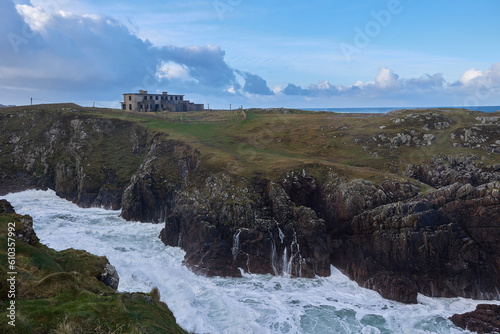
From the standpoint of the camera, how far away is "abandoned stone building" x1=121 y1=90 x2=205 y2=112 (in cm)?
11381

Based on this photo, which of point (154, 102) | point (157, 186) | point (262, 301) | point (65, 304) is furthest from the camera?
point (154, 102)

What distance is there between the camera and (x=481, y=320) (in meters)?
30.5

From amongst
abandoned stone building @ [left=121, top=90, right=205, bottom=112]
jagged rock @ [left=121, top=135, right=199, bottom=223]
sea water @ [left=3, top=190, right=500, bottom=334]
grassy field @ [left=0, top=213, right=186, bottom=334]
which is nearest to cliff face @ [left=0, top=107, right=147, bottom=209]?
jagged rock @ [left=121, top=135, right=199, bottom=223]

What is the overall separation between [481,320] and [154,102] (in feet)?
356

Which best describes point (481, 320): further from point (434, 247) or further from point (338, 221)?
point (338, 221)

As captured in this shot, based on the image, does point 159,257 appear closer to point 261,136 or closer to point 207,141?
point 207,141

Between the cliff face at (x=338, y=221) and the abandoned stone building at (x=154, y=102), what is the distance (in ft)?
179

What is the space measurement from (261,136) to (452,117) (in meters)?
41.2

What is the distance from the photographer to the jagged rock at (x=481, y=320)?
1157 inches

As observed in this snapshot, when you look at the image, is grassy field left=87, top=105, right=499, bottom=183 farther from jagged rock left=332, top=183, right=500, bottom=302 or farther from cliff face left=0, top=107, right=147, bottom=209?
jagged rock left=332, top=183, right=500, bottom=302

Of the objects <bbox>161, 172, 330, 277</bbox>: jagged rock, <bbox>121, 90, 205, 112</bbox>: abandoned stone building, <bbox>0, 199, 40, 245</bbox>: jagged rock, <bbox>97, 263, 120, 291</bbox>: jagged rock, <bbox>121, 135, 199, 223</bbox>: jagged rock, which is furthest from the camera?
<bbox>121, 90, 205, 112</bbox>: abandoned stone building

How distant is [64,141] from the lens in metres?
83.8

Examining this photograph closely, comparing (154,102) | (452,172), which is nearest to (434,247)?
(452,172)

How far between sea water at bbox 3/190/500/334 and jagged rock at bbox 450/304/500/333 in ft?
3.22
